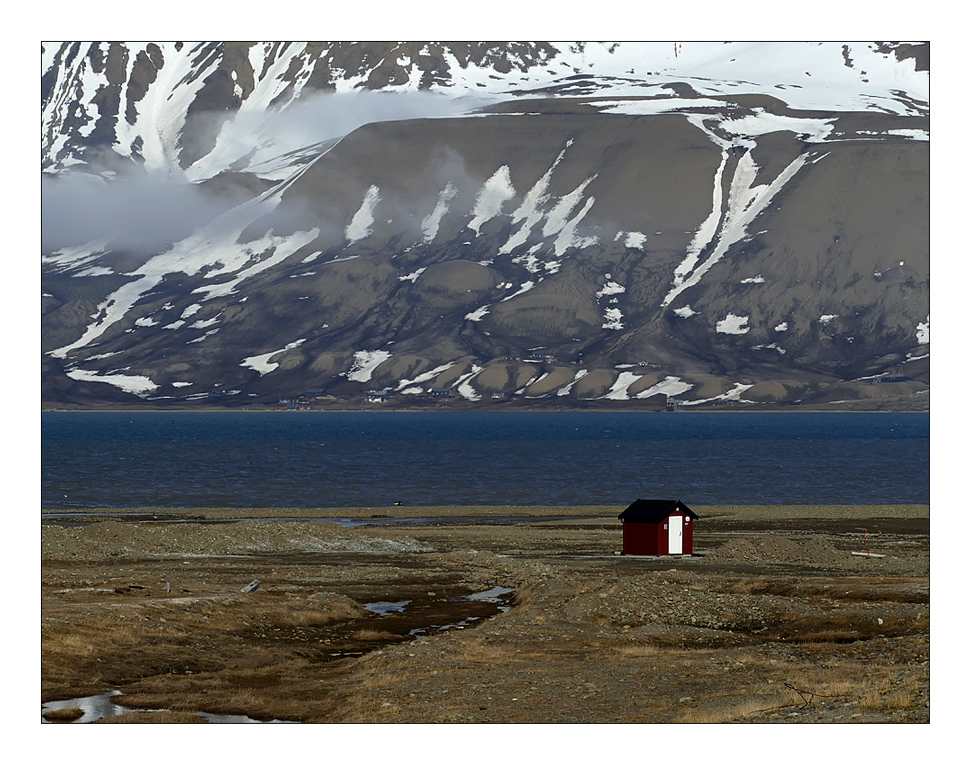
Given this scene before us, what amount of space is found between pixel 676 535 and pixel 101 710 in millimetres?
40522

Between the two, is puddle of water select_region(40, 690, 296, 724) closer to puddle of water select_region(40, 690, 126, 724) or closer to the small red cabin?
puddle of water select_region(40, 690, 126, 724)

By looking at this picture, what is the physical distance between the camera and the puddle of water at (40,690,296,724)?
22234mm

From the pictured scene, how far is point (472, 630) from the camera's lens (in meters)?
35.1

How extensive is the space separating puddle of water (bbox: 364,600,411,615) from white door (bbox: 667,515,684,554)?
20.4 meters

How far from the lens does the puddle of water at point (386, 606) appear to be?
40.9m

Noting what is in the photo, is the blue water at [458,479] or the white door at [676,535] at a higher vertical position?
the white door at [676,535]

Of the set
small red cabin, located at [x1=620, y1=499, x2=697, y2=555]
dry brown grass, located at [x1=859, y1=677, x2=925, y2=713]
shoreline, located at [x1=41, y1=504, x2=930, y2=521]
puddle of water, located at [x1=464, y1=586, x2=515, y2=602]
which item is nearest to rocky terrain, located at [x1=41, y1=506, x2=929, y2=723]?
dry brown grass, located at [x1=859, y1=677, x2=925, y2=713]

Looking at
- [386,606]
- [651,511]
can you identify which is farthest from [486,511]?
[386,606]

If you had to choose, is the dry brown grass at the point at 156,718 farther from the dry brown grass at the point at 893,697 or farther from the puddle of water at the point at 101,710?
the dry brown grass at the point at 893,697

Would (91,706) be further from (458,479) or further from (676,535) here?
(458,479)

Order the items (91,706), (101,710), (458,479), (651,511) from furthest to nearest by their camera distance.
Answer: (458,479), (651,511), (91,706), (101,710)

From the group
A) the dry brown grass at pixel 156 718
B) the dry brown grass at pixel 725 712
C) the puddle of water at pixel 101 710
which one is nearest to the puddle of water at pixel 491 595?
the puddle of water at pixel 101 710

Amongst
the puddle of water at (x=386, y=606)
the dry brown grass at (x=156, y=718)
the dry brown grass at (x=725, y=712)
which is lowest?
the puddle of water at (x=386, y=606)
